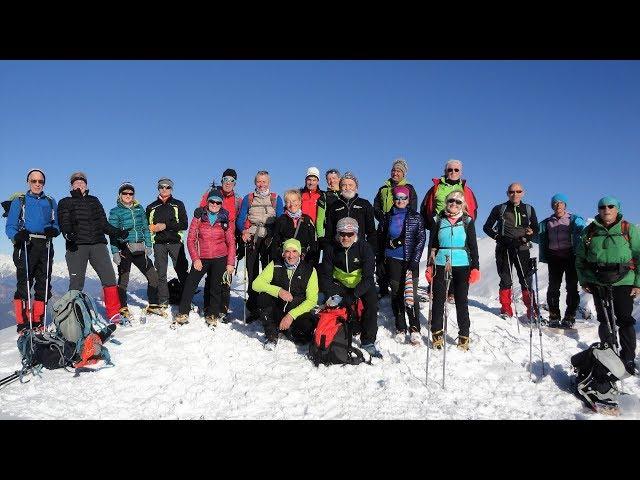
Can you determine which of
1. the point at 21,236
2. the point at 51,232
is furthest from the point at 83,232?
the point at 21,236

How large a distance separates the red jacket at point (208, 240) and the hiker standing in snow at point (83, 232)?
1739 mm

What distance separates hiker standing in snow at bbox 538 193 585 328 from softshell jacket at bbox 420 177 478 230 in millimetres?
1992

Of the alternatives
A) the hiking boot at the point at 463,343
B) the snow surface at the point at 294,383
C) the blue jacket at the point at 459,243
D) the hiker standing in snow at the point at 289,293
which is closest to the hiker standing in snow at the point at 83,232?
the snow surface at the point at 294,383

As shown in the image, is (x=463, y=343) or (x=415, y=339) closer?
(x=463, y=343)

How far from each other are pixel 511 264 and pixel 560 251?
40.7 inches

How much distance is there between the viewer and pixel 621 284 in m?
6.96

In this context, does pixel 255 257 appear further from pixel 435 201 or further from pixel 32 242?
pixel 32 242

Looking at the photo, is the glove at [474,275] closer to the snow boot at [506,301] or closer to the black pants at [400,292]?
the black pants at [400,292]

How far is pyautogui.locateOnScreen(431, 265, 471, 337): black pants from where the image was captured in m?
7.82

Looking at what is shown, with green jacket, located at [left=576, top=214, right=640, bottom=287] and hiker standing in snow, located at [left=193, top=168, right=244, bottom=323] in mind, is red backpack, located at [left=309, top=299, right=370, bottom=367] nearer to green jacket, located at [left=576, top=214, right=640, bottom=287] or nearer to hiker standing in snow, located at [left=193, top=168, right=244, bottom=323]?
hiker standing in snow, located at [left=193, top=168, right=244, bottom=323]

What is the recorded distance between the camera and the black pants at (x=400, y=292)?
27.7 feet

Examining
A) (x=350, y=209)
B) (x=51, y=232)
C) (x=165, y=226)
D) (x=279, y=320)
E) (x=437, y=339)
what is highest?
(x=350, y=209)

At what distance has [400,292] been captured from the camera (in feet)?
28.2
